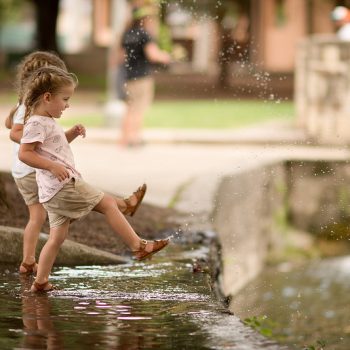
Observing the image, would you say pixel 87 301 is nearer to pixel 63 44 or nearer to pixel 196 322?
pixel 196 322

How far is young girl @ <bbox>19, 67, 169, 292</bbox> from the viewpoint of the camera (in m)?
7.61

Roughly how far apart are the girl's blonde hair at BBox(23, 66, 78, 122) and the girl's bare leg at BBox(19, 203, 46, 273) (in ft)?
2.94

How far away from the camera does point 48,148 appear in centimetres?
769

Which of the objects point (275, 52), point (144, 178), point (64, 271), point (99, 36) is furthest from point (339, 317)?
point (99, 36)

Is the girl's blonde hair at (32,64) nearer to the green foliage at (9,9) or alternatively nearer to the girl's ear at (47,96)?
Result: the girl's ear at (47,96)

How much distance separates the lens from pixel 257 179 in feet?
53.7

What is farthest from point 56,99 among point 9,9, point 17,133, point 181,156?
point 9,9

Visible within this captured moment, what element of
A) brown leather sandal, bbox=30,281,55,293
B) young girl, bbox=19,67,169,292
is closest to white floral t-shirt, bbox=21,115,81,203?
young girl, bbox=19,67,169,292

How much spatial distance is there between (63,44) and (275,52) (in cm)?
1356

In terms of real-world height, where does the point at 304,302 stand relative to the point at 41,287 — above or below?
below

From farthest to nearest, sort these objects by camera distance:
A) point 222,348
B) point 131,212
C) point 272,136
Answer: point 272,136 → point 131,212 → point 222,348

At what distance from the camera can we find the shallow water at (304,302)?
38.3 ft

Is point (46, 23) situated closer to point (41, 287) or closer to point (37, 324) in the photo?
point (41, 287)

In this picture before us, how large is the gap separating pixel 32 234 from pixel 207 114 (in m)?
18.5
